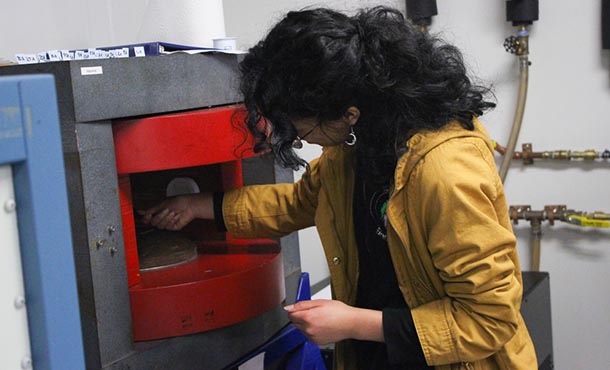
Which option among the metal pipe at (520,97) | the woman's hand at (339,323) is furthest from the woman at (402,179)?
the metal pipe at (520,97)

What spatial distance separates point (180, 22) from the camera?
1298mm

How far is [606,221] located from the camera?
6.20 feet

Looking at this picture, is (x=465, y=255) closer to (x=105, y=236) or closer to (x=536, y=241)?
(x=105, y=236)

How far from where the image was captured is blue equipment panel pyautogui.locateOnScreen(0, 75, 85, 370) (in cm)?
57

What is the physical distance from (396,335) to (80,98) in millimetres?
543

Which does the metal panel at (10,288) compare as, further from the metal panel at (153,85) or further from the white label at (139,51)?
the white label at (139,51)

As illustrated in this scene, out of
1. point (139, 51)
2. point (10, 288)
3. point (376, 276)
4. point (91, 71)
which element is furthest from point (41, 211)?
point (376, 276)

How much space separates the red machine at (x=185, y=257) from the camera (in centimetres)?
110

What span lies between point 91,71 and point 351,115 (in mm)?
367

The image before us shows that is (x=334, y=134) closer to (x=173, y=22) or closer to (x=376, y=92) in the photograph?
(x=376, y=92)

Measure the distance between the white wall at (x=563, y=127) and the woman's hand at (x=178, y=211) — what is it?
2.69 feet

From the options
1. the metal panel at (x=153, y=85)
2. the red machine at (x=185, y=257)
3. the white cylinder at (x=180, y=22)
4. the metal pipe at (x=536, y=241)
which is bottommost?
the metal pipe at (x=536, y=241)

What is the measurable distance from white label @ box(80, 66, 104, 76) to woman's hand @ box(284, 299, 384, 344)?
1.46 ft

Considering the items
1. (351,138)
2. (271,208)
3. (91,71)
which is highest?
(91,71)
